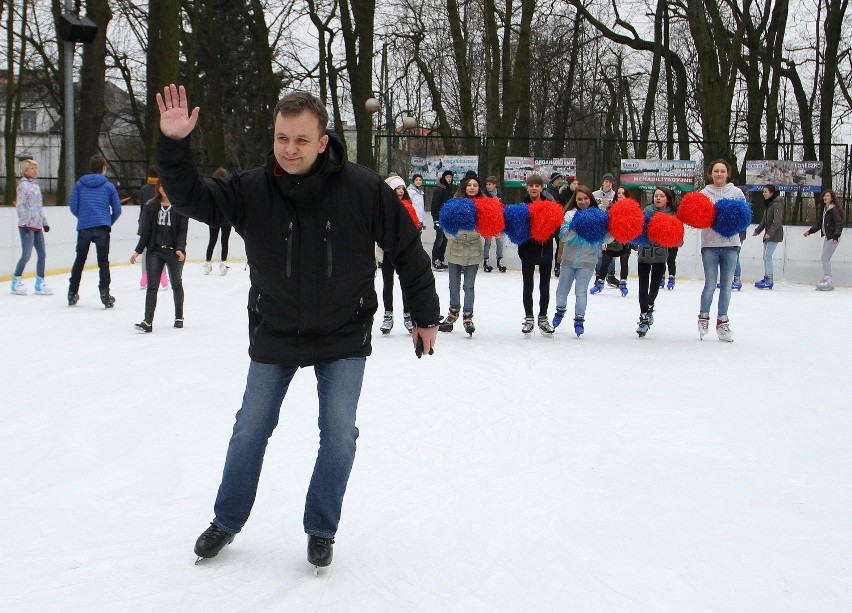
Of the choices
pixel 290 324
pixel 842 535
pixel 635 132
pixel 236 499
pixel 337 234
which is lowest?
pixel 842 535

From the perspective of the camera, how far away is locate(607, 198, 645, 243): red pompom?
9.85 m

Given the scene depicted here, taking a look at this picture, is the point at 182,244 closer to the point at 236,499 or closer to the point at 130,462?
the point at 130,462

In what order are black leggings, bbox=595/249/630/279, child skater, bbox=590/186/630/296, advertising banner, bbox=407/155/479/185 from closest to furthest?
child skater, bbox=590/186/630/296, black leggings, bbox=595/249/630/279, advertising banner, bbox=407/155/479/185

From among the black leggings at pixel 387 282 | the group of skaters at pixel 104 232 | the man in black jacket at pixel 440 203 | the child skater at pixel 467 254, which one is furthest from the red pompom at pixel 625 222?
the man in black jacket at pixel 440 203

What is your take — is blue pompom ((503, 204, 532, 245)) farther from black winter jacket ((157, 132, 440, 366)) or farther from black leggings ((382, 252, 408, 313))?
black winter jacket ((157, 132, 440, 366))

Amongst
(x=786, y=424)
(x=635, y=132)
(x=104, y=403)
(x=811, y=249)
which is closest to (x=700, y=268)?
(x=811, y=249)

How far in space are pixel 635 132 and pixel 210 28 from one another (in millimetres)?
20873

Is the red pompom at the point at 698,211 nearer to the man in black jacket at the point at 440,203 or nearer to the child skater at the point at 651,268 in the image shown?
the child skater at the point at 651,268

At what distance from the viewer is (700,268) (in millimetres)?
18625

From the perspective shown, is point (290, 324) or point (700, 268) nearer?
point (290, 324)

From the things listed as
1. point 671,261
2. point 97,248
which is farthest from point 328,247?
point 671,261

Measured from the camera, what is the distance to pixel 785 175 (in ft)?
68.1

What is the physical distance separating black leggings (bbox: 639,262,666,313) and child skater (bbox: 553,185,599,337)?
490 mm

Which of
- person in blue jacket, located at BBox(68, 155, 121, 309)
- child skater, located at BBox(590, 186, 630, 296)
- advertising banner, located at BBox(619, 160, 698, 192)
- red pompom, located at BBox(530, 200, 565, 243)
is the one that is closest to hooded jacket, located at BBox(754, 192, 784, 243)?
child skater, located at BBox(590, 186, 630, 296)
